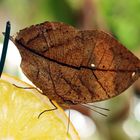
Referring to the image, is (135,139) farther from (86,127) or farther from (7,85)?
(7,85)

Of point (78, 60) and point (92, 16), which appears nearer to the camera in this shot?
point (78, 60)

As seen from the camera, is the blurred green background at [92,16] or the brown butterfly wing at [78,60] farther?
the blurred green background at [92,16]

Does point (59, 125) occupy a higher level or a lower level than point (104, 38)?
lower

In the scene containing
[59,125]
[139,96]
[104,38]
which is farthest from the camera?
[139,96]

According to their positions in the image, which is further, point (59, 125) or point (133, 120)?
point (133, 120)

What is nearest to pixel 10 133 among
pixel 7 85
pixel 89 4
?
pixel 7 85

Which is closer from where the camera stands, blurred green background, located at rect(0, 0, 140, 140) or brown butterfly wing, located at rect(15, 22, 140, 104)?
brown butterfly wing, located at rect(15, 22, 140, 104)

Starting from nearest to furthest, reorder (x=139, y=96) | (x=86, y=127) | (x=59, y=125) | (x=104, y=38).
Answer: (x=104, y=38), (x=59, y=125), (x=86, y=127), (x=139, y=96)

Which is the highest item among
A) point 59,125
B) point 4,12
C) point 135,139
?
point 4,12
